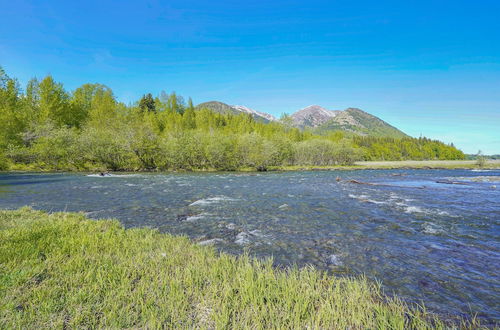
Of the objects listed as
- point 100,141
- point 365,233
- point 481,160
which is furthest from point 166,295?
point 481,160

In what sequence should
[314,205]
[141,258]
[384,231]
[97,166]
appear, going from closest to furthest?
1. [141,258]
2. [384,231]
3. [314,205]
4. [97,166]

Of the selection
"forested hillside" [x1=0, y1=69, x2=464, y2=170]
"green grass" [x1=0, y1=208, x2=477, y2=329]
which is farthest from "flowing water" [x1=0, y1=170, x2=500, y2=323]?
"forested hillside" [x1=0, y1=69, x2=464, y2=170]

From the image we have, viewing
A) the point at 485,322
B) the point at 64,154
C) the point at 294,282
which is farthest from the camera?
the point at 64,154

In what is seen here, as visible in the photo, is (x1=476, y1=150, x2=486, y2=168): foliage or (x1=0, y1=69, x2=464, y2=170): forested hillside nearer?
(x1=0, y1=69, x2=464, y2=170): forested hillside

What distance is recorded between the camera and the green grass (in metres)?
4.88

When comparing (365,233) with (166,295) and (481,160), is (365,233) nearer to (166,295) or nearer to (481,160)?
(166,295)

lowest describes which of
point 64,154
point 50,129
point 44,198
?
point 44,198

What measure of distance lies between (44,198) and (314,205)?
24489 mm

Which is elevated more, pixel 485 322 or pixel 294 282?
pixel 294 282

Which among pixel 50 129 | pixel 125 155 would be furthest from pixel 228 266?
pixel 50 129

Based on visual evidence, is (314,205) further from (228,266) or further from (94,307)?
(94,307)

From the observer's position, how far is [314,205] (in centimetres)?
2019

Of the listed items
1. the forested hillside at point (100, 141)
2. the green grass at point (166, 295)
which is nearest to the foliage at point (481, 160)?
the forested hillside at point (100, 141)

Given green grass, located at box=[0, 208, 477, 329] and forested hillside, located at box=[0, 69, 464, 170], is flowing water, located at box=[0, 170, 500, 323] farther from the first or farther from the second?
forested hillside, located at box=[0, 69, 464, 170]
